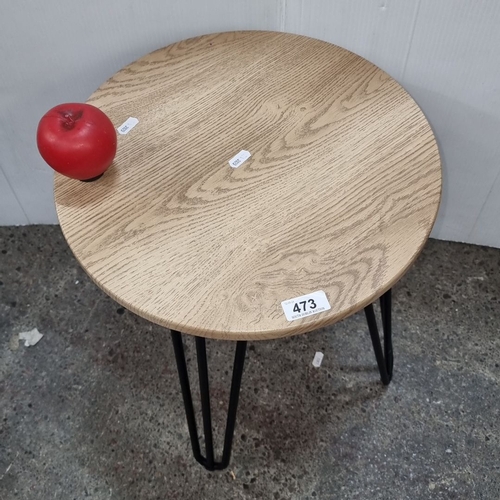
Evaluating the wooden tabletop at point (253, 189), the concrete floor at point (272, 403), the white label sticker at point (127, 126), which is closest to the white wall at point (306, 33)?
the wooden tabletop at point (253, 189)

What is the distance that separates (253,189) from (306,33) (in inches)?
14.4

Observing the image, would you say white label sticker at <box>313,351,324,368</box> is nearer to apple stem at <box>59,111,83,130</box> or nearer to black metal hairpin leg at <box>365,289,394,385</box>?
black metal hairpin leg at <box>365,289,394,385</box>

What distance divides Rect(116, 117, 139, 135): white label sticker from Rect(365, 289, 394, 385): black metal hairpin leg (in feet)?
1.58

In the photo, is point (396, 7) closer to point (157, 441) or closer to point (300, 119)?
point (300, 119)

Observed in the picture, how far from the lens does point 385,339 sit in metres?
1.11

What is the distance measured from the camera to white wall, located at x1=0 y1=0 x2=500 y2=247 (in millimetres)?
928

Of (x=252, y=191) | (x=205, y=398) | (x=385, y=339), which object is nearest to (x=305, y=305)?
(x=252, y=191)

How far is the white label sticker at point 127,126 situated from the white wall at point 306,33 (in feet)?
0.76

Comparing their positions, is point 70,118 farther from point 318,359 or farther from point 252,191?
point 318,359

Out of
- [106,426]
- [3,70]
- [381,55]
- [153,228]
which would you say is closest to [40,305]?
[106,426]

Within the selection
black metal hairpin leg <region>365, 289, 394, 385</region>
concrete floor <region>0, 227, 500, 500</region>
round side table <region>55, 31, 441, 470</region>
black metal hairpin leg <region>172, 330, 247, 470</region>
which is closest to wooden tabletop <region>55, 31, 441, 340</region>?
round side table <region>55, 31, 441, 470</region>

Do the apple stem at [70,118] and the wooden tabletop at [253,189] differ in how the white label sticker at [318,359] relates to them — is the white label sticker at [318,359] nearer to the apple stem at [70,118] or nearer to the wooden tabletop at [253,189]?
the wooden tabletop at [253,189]

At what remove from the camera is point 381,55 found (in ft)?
3.25

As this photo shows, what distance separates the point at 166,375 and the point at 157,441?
135 mm
